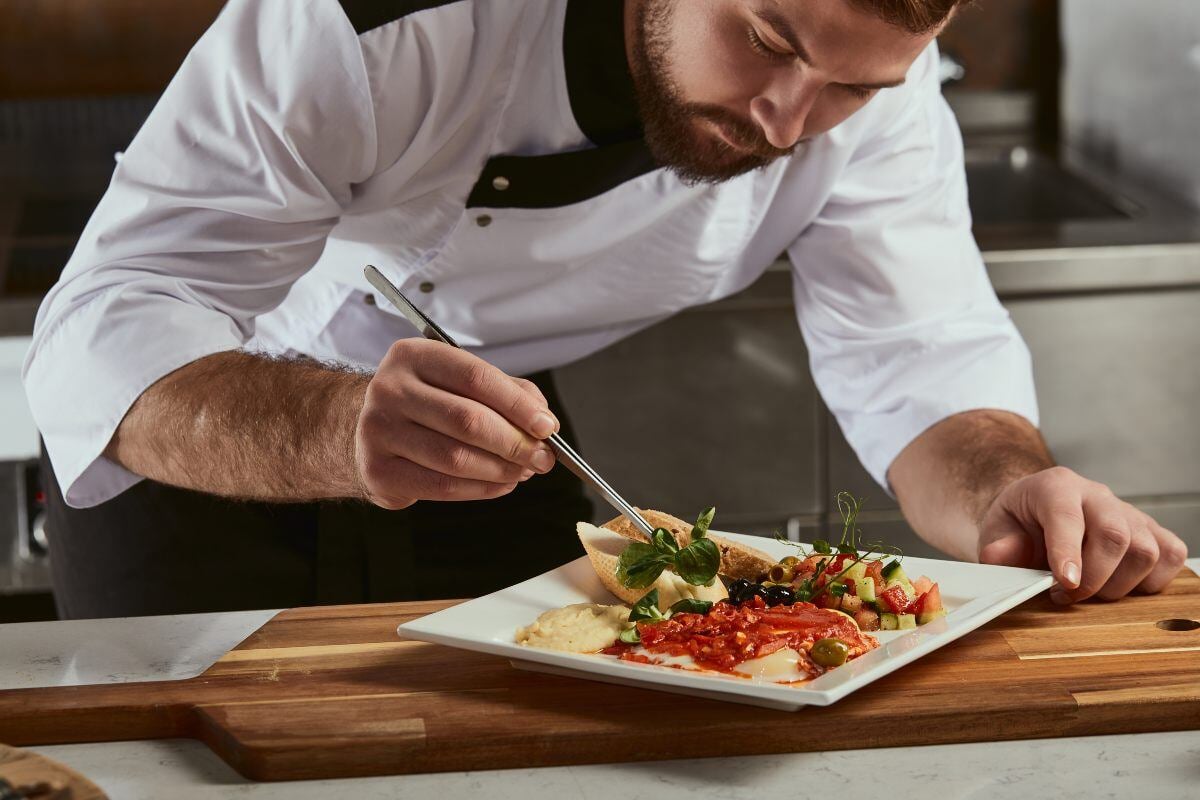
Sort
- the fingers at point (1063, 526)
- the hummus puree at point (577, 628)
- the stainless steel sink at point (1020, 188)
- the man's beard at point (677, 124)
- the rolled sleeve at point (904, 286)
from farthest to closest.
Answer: the stainless steel sink at point (1020, 188), the rolled sleeve at point (904, 286), the man's beard at point (677, 124), the fingers at point (1063, 526), the hummus puree at point (577, 628)

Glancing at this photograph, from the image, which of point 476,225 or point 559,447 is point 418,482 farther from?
point 476,225

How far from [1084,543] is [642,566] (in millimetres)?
356

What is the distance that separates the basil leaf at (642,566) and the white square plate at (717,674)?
53mm

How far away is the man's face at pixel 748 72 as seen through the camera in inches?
47.7

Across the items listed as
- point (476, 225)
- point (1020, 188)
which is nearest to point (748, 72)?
point (476, 225)

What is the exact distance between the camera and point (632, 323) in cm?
170

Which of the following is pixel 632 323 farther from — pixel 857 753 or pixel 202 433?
pixel 857 753

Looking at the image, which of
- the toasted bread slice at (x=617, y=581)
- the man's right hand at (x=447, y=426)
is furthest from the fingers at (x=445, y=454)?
the toasted bread slice at (x=617, y=581)

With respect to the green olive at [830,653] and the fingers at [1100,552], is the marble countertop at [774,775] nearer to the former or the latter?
the green olive at [830,653]

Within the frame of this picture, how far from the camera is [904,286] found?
1.62 m

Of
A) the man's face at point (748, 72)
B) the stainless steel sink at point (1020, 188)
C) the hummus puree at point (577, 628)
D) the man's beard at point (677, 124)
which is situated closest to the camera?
the hummus puree at point (577, 628)

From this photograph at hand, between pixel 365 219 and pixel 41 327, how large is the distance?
34 cm

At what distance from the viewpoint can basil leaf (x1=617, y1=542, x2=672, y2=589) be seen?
105cm

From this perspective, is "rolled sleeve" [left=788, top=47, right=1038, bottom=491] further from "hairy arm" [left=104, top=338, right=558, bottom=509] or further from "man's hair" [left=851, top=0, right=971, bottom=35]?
"hairy arm" [left=104, top=338, right=558, bottom=509]
